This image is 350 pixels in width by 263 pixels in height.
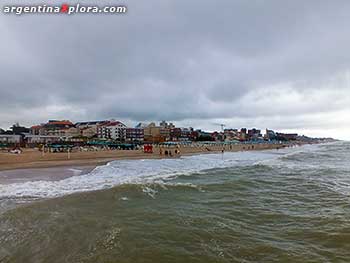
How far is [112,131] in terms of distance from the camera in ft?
350

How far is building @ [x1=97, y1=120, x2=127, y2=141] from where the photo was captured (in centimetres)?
10412

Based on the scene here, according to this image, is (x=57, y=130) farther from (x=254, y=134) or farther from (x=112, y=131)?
(x=254, y=134)

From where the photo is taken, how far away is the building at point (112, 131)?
10412 cm

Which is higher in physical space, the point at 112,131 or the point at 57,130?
the point at 57,130

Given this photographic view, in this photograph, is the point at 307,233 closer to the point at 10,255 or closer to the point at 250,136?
the point at 10,255

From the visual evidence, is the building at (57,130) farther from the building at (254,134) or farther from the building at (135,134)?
the building at (254,134)

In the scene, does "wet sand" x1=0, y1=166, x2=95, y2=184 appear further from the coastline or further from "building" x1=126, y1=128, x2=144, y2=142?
"building" x1=126, y1=128, x2=144, y2=142

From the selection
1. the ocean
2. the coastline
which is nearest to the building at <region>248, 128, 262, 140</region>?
the coastline

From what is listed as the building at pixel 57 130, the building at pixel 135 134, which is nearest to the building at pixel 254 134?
the building at pixel 135 134

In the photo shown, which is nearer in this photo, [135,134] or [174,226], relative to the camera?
[174,226]

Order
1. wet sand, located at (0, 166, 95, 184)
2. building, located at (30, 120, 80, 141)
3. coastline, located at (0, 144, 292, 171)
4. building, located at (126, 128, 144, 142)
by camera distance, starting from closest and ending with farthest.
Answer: wet sand, located at (0, 166, 95, 184) → coastline, located at (0, 144, 292, 171) → building, located at (30, 120, 80, 141) → building, located at (126, 128, 144, 142)

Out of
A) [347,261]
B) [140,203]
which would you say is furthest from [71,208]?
[347,261]

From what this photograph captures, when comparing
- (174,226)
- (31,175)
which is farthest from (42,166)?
(174,226)

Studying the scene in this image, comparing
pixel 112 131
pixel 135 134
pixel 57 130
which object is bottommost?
pixel 135 134
